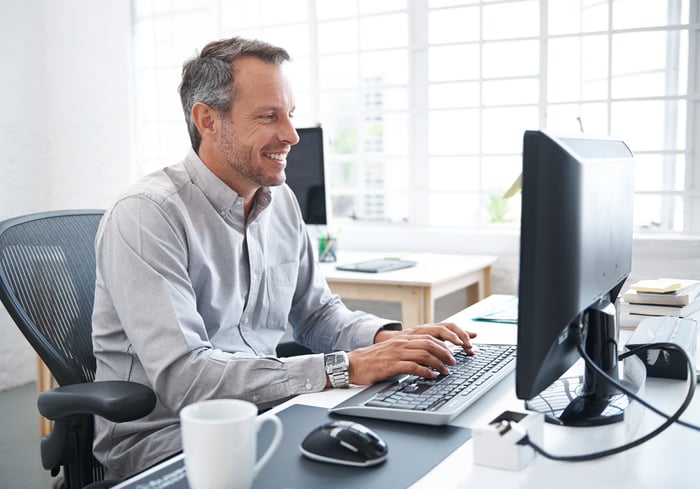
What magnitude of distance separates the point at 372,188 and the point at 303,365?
2.63m

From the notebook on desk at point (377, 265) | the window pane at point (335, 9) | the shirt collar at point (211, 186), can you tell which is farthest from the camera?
the window pane at point (335, 9)

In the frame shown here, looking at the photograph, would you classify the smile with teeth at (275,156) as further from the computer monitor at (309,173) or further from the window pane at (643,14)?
the window pane at (643,14)

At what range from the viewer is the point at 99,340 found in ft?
4.88

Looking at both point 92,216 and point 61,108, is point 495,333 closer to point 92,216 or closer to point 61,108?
point 92,216

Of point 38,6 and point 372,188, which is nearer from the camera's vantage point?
point 372,188

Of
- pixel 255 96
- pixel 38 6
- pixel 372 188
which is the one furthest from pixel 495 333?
pixel 38 6

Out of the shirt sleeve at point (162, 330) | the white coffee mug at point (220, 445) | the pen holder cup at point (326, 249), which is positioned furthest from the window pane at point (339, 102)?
the white coffee mug at point (220, 445)

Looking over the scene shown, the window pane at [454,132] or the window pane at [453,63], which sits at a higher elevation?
the window pane at [453,63]

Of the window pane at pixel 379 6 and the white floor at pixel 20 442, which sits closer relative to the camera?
the white floor at pixel 20 442

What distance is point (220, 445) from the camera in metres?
0.75

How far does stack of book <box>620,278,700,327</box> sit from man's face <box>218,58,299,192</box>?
2.80 ft

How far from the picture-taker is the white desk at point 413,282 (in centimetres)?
273

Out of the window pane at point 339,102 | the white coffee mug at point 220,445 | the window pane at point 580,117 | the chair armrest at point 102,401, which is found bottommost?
the chair armrest at point 102,401

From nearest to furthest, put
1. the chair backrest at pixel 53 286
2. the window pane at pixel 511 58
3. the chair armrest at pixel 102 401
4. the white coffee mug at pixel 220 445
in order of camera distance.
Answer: the white coffee mug at pixel 220 445
the chair armrest at pixel 102 401
the chair backrest at pixel 53 286
the window pane at pixel 511 58
